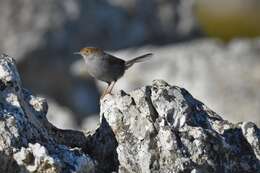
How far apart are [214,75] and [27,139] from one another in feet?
66.3

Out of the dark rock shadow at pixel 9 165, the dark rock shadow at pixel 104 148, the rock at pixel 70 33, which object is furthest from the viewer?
the rock at pixel 70 33

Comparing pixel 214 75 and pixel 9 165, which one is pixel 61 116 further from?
pixel 9 165

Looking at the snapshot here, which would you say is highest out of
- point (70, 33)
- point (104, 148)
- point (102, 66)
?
point (70, 33)

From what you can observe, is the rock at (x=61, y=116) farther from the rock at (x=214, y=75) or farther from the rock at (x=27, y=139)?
the rock at (x=27, y=139)

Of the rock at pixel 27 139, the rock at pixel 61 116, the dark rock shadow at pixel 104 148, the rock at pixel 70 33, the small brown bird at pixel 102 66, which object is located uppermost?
the rock at pixel 70 33

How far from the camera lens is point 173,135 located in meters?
12.4

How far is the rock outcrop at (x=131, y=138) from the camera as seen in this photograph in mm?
11750

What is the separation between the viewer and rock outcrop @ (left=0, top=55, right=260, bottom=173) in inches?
463

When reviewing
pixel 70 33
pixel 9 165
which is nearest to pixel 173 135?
pixel 9 165

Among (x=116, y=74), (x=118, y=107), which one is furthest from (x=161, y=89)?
(x=116, y=74)

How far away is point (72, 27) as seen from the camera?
36.2m

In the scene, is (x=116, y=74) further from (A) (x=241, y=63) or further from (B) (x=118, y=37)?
(B) (x=118, y=37)

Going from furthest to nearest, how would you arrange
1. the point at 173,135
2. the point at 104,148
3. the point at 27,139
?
1. the point at 104,148
2. the point at 173,135
3. the point at 27,139

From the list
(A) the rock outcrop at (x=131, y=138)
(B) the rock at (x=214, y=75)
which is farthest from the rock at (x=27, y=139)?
(B) the rock at (x=214, y=75)
